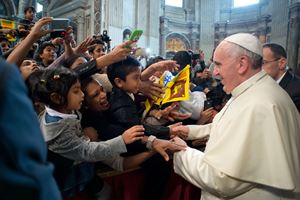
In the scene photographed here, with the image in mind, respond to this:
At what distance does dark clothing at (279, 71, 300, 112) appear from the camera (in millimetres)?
3789

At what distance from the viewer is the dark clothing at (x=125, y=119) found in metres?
2.38

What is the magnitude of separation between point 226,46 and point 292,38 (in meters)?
13.8

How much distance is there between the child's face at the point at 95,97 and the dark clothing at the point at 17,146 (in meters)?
1.70

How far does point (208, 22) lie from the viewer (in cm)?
2053

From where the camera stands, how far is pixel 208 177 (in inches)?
75.8

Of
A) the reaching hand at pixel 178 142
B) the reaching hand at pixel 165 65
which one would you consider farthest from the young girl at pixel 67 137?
the reaching hand at pixel 165 65

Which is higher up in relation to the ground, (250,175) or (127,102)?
(127,102)

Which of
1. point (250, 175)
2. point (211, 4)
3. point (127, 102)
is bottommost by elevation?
point (250, 175)

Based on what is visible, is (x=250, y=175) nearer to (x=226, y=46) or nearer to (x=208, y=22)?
(x=226, y=46)

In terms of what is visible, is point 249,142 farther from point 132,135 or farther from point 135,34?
point 135,34

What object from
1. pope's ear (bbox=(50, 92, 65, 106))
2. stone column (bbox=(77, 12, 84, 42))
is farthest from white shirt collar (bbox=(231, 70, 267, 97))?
stone column (bbox=(77, 12, 84, 42))

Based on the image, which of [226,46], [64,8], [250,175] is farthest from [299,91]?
[64,8]

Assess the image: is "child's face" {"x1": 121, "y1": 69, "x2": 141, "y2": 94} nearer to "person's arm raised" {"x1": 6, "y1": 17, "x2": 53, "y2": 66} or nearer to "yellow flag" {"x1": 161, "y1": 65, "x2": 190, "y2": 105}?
"yellow flag" {"x1": 161, "y1": 65, "x2": 190, "y2": 105}

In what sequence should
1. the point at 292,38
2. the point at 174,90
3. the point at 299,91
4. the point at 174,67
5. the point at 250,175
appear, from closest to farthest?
the point at 250,175 < the point at 174,90 < the point at 174,67 < the point at 299,91 < the point at 292,38
